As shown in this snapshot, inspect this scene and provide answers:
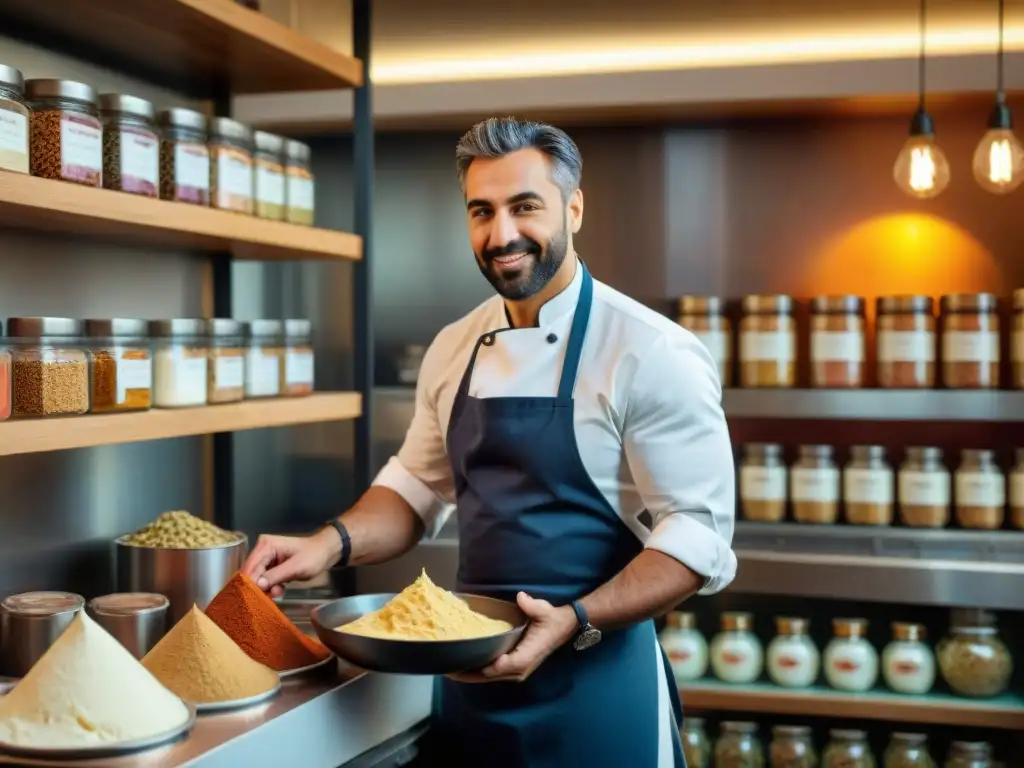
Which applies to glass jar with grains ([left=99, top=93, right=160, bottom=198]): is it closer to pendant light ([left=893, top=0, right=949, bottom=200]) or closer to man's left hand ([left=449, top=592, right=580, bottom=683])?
man's left hand ([left=449, top=592, right=580, bottom=683])

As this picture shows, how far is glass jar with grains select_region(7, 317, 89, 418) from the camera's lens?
1.62m

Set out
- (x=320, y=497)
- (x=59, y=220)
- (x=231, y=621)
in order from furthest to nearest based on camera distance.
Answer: (x=320, y=497)
(x=59, y=220)
(x=231, y=621)

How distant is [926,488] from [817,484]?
9.3 inches

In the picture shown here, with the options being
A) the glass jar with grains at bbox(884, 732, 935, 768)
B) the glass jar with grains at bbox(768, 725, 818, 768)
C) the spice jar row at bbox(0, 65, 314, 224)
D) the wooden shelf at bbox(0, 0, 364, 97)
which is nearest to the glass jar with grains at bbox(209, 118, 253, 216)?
the spice jar row at bbox(0, 65, 314, 224)

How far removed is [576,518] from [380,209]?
67.2 inches

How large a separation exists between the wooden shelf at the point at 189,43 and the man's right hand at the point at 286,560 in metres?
0.85

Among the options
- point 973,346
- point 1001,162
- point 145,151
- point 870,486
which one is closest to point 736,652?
point 870,486

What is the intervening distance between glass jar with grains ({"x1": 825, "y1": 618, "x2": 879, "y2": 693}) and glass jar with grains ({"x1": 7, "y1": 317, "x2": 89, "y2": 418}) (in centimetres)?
178

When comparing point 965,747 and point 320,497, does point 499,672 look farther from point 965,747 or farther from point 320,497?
point 320,497

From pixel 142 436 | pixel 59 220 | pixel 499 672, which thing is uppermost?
pixel 59 220

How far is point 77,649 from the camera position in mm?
1382

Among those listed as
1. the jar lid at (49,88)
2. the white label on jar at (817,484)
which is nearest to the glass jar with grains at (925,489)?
the white label on jar at (817,484)

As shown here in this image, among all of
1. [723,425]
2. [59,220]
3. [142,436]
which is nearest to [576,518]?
[723,425]

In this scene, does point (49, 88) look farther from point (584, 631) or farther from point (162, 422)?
point (584, 631)
